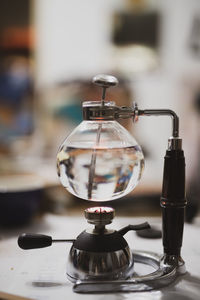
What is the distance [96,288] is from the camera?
24.2 inches

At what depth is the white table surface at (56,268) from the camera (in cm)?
61

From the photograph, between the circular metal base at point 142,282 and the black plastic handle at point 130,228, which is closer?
the circular metal base at point 142,282

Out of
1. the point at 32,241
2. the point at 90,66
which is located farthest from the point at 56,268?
the point at 90,66

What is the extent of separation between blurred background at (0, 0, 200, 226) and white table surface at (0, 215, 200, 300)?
1.71 metres

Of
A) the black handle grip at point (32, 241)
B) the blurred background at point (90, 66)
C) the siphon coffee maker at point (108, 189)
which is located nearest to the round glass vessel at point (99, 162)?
the siphon coffee maker at point (108, 189)

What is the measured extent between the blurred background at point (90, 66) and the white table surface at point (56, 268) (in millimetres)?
1713

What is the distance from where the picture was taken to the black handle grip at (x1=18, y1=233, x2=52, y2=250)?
2.31 ft

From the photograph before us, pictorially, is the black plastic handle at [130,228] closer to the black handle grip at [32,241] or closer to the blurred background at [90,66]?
the black handle grip at [32,241]

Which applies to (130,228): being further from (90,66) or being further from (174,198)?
(90,66)

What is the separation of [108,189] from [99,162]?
5 cm

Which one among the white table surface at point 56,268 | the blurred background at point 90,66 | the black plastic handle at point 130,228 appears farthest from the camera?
the blurred background at point 90,66

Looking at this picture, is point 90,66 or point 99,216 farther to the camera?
point 90,66

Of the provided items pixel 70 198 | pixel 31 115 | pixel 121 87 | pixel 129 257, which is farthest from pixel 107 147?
pixel 31 115

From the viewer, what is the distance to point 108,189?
67cm
